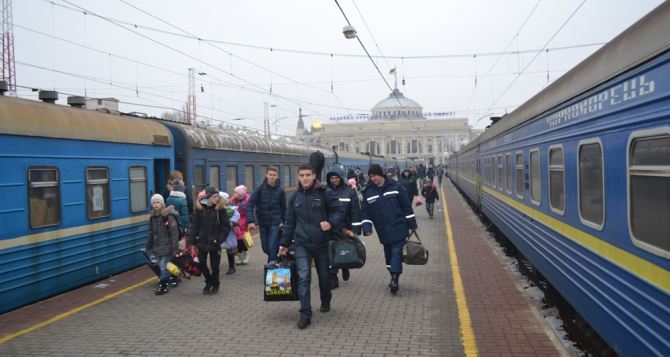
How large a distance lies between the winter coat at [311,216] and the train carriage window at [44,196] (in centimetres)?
362

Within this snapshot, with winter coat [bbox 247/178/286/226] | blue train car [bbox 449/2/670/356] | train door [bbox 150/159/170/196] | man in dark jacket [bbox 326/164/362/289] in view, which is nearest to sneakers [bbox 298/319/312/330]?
man in dark jacket [bbox 326/164/362/289]

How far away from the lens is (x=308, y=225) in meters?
6.54

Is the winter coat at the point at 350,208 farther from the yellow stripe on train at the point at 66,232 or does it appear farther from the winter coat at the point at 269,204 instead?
the yellow stripe on train at the point at 66,232

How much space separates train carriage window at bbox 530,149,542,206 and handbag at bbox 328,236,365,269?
2603 millimetres

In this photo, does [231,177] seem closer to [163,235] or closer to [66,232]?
[163,235]

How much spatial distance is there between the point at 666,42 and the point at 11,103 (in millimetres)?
7475

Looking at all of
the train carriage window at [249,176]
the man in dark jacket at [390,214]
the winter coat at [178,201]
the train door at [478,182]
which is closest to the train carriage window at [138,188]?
the winter coat at [178,201]

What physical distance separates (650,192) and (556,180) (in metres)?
2.81

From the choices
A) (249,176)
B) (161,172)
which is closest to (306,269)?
(161,172)

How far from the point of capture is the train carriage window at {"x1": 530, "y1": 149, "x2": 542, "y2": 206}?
764 centimetres

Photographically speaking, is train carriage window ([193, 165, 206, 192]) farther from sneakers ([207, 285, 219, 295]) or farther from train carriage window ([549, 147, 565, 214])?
train carriage window ([549, 147, 565, 214])

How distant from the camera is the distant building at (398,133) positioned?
5037 inches

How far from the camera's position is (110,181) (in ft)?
31.4

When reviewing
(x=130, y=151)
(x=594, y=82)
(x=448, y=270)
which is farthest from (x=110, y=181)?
(x=594, y=82)
